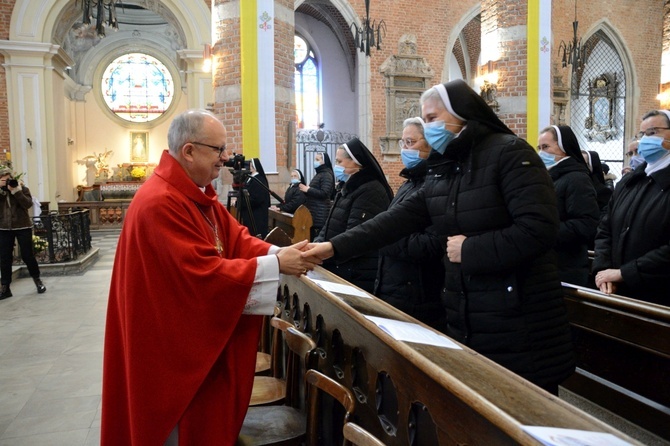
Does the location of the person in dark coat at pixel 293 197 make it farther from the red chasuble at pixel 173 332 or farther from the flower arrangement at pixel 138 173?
the flower arrangement at pixel 138 173

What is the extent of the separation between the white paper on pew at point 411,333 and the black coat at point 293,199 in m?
5.91

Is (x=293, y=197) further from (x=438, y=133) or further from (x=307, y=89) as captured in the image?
(x=307, y=89)

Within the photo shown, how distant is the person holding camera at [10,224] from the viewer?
698 cm

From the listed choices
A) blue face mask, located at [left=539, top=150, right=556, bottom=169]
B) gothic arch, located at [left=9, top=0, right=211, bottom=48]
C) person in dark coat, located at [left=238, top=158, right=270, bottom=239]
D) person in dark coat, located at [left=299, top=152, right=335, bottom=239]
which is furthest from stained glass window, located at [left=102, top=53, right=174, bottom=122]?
blue face mask, located at [left=539, top=150, right=556, bottom=169]

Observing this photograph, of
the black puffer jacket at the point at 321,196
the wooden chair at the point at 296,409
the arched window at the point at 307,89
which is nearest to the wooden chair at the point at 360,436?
the wooden chair at the point at 296,409

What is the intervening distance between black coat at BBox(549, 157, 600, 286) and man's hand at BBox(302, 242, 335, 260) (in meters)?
1.43

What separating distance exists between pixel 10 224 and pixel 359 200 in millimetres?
5710

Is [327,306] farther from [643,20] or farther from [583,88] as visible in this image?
[643,20]

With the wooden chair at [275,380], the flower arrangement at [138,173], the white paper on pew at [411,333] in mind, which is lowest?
the wooden chair at [275,380]

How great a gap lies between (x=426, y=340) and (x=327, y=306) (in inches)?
31.0

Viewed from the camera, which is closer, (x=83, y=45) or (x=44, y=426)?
(x=44, y=426)

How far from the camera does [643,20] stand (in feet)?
61.2

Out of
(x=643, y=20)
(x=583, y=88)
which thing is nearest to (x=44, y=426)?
(x=583, y=88)

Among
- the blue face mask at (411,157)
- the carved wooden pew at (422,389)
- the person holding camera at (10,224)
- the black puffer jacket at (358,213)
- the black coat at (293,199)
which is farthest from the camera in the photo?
the black coat at (293,199)
